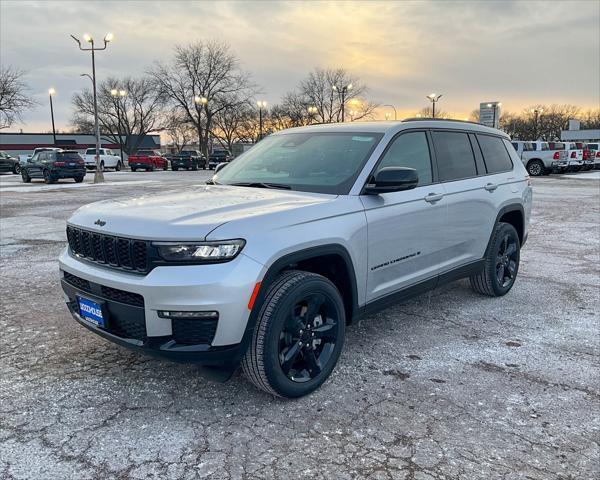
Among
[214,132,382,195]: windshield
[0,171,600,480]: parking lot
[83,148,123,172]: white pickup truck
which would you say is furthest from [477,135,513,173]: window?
[83,148,123,172]: white pickup truck

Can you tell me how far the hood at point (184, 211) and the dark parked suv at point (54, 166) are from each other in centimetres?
2301

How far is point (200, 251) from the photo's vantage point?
278 cm

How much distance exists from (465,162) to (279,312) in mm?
2775

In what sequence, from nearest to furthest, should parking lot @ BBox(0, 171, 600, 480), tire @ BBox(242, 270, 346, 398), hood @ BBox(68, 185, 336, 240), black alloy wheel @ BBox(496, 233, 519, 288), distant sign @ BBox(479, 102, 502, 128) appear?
parking lot @ BBox(0, 171, 600, 480) → hood @ BBox(68, 185, 336, 240) → tire @ BBox(242, 270, 346, 398) → black alloy wheel @ BBox(496, 233, 519, 288) → distant sign @ BBox(479, 102, 502, 128)

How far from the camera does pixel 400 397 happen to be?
3291mm

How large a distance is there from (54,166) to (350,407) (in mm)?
24487

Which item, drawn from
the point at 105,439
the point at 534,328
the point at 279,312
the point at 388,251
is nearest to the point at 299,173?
the point at 388,251

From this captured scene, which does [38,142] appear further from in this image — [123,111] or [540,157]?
[540,157]

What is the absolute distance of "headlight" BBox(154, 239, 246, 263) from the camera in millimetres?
2775

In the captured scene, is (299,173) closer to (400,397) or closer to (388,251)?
(388,251)

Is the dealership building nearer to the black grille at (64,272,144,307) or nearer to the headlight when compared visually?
the black grille at (64,272,144,307)

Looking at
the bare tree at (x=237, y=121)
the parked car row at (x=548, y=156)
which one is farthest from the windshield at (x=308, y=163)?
the bare tree at (x=237, y=121)

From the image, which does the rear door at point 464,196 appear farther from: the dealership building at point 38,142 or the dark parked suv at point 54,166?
the dealership building at point 38,142

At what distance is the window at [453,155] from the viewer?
451 cm
